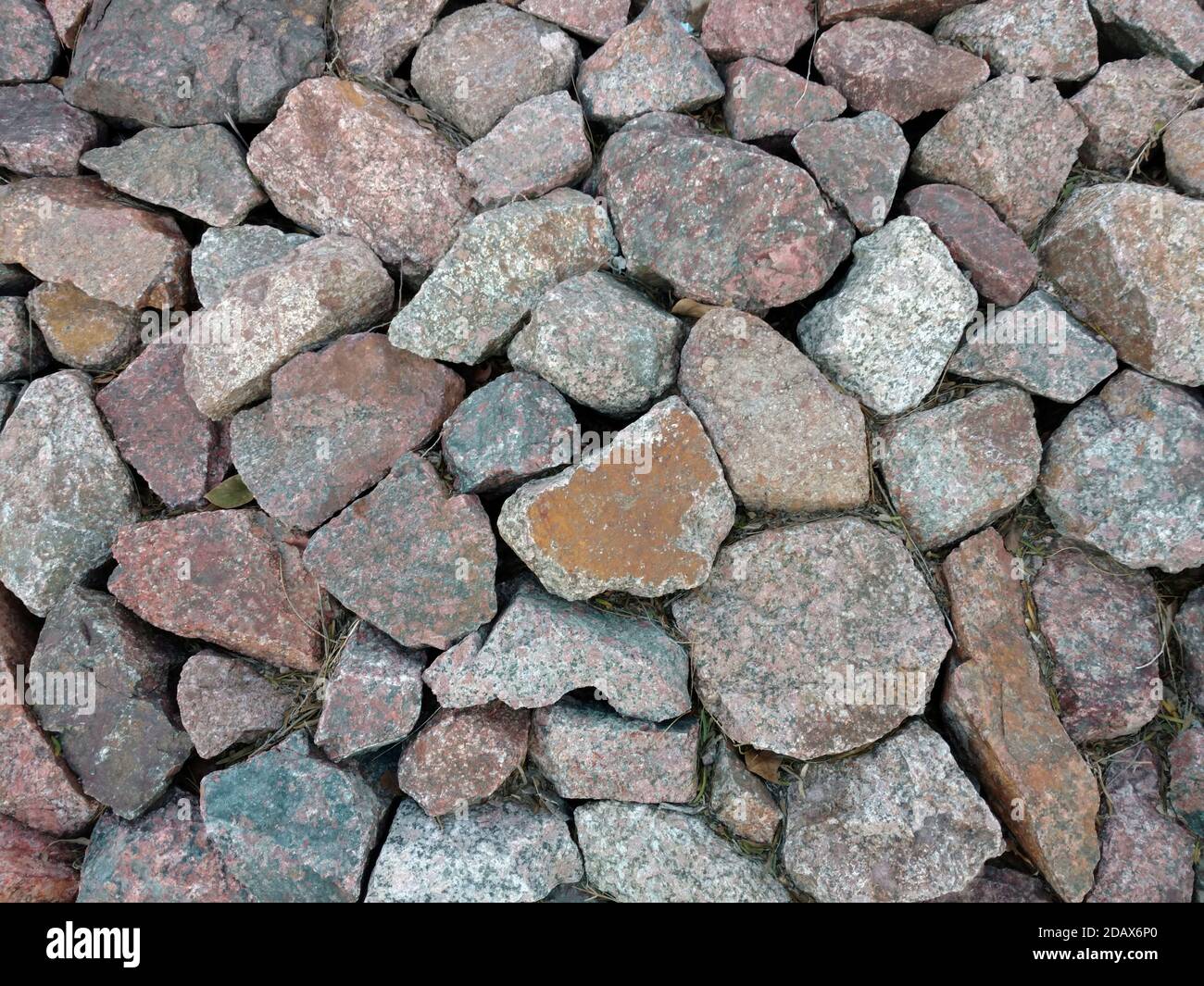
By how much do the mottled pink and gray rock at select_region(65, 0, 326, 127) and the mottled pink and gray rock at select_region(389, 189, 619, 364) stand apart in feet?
3.78

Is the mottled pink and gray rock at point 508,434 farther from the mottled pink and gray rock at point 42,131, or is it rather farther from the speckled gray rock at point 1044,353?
the mottled pink and gray rock at point 42,131

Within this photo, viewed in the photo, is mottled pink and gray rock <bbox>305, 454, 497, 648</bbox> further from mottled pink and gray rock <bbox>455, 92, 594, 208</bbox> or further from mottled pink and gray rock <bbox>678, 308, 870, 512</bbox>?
mottled pink and gray rock <bbox>455, 92, 594, 208</bbox>

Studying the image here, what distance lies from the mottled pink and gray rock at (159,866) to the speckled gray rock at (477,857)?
1.84 ft

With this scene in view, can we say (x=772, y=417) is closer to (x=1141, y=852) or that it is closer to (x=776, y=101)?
(x=776, y=101)

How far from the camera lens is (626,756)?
3.13 m

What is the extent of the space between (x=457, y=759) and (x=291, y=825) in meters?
0.63

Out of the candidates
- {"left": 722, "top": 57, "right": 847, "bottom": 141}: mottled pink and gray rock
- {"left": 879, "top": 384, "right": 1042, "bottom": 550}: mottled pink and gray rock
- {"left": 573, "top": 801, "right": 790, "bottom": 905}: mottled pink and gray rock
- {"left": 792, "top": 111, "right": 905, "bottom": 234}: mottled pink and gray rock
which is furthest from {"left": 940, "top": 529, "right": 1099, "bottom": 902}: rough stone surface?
{"left": 722, "top": 57, "right": 847, "bottom": 141}: mottled pink and gray rock

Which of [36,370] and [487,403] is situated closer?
[487,403]

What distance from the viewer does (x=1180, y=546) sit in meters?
3.04

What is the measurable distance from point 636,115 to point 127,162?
2140 millimetres

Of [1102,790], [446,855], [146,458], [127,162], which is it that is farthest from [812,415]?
[127,162]

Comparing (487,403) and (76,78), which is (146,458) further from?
(76,78)

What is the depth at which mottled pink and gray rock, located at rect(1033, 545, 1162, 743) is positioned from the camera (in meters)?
3.12

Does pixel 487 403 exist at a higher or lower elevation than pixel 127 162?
lower
